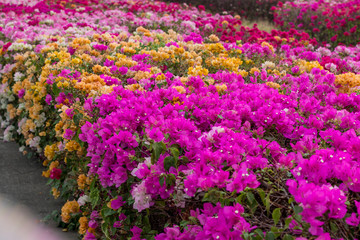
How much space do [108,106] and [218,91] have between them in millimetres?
934

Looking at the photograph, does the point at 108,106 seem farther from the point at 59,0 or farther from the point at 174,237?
the point at 59,0

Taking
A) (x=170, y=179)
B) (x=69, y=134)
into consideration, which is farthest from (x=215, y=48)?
(x=170, y=179)

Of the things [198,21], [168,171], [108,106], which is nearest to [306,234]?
[168,171]

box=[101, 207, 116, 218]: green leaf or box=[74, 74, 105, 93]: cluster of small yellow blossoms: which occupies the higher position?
box=[74, 74, 105, 93]: cluster of small yellow blossoms

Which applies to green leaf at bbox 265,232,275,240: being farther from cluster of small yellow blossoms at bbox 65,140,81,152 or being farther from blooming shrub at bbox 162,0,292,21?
blooming shrub at bbox 162,0,292,21

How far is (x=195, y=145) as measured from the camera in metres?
2.03

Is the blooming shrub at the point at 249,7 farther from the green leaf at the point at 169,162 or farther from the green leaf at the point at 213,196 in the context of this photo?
the green leaf at the point at 213,196

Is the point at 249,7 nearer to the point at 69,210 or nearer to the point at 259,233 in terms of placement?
the point at 69,210

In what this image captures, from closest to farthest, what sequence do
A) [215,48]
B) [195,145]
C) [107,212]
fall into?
[195,145] < [107,212] < [215,48]

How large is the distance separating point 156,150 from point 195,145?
22 cm

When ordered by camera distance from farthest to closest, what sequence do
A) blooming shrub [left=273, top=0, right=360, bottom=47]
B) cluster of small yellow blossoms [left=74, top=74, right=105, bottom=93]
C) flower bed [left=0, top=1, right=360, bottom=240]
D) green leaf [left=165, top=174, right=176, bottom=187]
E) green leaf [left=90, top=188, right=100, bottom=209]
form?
blooming shrub [left=273, top=0, right=360, bottom=47], cluster of small yellow blossoms [left=74, top=74, right=105, bottom=93], green leaf [left=90, top=188, right=100, bottom=209], green leaf [left=165, top=174, right=176, bottom=187], flower bed [left=0, top=1, right=360, bottom=240]

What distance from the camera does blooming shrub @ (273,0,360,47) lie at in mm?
9016

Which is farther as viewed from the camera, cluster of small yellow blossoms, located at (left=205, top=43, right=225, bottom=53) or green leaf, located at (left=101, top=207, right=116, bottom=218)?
cluster of small yellow blossoms, located at (left=205, top=43, right=225, bottom=53)

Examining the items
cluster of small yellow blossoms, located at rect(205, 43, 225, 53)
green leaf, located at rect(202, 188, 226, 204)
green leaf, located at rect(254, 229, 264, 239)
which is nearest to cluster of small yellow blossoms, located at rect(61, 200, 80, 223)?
green leaf, located at rect(202, 188, 226, 204)
